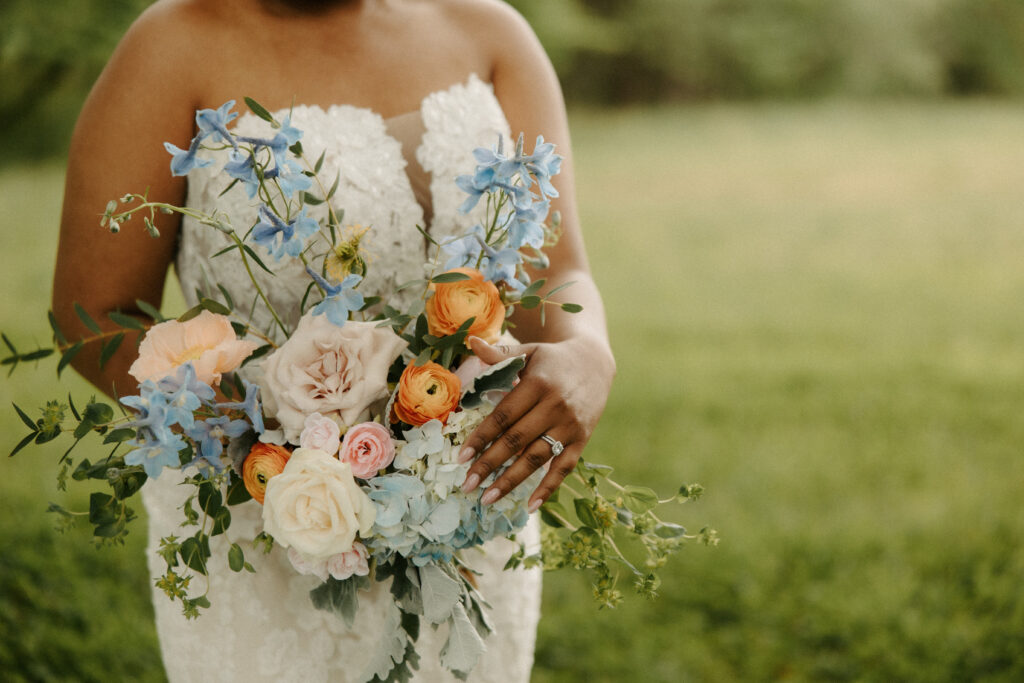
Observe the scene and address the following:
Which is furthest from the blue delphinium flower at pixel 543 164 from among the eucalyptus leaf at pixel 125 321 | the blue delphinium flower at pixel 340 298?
the eucalyptus leaf at pixel 125 321

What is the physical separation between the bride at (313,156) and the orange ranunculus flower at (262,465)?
0.43m

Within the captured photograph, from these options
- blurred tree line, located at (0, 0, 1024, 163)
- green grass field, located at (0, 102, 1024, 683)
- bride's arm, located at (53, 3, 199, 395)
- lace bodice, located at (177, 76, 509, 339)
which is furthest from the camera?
blurred tree line, located at (0, 0, 1024, 163)

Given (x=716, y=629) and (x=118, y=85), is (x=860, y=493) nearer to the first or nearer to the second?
(x=716, y=629)

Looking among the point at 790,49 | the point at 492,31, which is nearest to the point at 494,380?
the point at 492,31

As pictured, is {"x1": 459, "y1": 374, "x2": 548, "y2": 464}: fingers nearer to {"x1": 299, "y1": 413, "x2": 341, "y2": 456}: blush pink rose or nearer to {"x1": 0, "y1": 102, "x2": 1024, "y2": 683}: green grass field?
{"x1": 299, "y1": 413, "x2": 341, "y2": 456}: blush pink rose

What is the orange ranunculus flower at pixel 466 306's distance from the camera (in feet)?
4.44

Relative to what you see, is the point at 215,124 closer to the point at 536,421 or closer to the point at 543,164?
the point at 543,164

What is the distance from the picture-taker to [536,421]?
1.42 meters

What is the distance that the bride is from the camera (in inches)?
66.7

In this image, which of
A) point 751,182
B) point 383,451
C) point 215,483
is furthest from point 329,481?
point 751,182

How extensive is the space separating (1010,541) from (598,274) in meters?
5.01

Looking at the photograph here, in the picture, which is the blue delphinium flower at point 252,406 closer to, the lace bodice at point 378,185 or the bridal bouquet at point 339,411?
the bridal bouquet at point 339,411

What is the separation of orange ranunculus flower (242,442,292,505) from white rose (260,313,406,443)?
27mm

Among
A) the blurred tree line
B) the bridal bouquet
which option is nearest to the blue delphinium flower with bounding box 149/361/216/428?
the bridal bouquet
